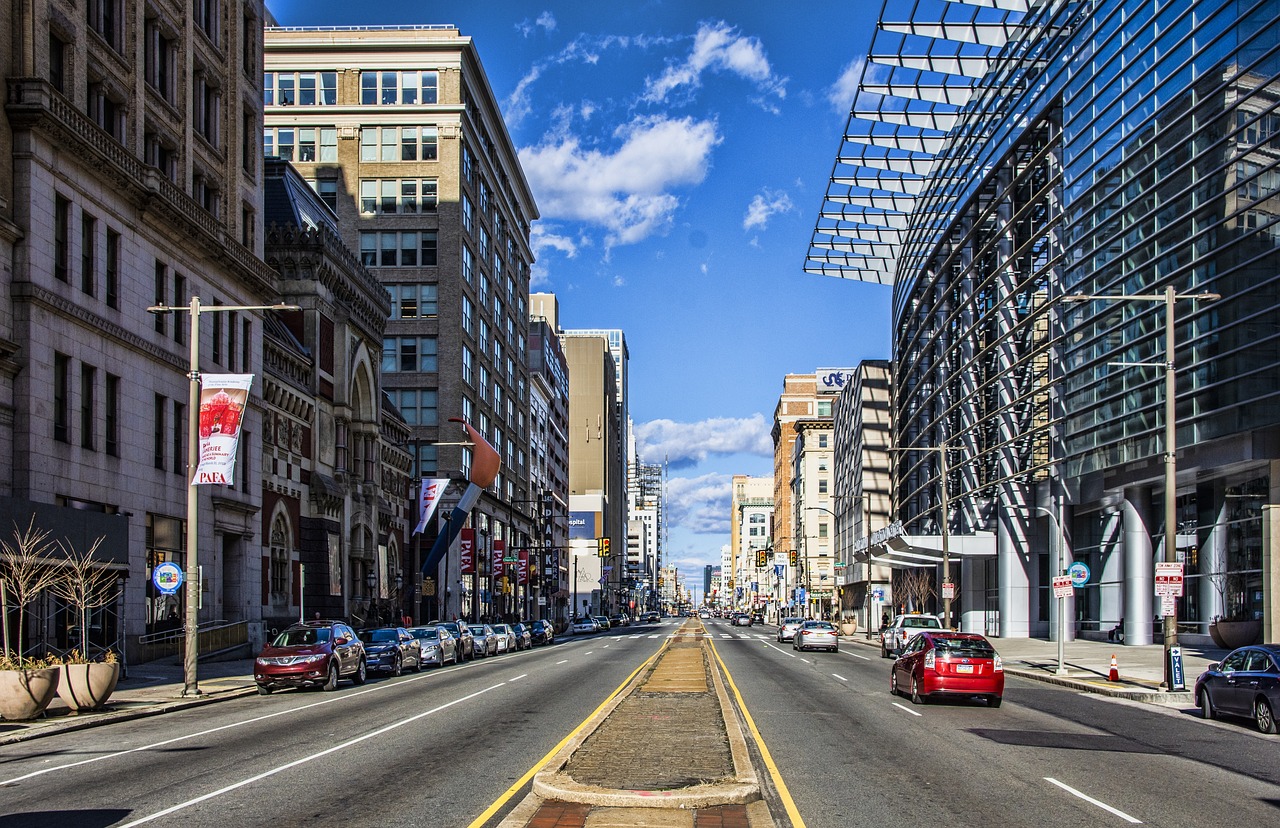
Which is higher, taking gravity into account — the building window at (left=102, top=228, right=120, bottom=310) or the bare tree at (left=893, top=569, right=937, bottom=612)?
the building window at (left=102, top=228, right=120, bottom=310)

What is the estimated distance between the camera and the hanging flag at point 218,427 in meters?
29.8

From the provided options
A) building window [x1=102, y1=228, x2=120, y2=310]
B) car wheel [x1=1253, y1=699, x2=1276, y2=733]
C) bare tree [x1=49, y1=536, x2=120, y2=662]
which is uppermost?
building window [x1=102, y1=228, x2=120, y2=310]

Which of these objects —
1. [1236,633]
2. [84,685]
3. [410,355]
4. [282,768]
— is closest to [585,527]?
[410,355]

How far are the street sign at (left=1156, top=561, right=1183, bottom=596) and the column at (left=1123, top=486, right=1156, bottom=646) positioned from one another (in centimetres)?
1961

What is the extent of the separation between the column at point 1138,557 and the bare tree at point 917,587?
3126 centimetres

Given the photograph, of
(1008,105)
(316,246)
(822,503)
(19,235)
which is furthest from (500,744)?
(822,503)

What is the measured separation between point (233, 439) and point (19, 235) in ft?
32.2

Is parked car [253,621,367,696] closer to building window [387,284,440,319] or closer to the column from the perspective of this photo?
the column

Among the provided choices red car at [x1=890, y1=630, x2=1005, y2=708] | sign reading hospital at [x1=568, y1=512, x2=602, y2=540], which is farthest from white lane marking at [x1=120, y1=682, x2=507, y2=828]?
sign reading hospital at [x1=568, y1=512, x2=602, y2=540]

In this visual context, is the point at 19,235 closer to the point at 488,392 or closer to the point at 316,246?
the point at 316,246

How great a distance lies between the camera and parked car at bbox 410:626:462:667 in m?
44.8

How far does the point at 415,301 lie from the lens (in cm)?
8944

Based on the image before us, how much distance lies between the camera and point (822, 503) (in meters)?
156

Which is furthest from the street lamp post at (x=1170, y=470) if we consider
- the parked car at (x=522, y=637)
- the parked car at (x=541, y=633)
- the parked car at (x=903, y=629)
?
the parked car at (x=541, y=633)
